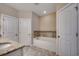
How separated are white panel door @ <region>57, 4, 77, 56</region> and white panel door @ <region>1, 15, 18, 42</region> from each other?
128 cm

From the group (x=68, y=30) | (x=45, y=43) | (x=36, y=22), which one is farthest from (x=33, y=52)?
(x=36, y=22)

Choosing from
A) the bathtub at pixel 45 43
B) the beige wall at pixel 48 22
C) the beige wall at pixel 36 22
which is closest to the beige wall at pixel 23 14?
the beige wall at pixel 36 22

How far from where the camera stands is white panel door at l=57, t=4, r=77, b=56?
72.1 inches

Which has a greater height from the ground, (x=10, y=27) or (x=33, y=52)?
(x=10, y=27)

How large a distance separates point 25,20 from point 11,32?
55 centimetres

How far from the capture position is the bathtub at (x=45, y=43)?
10.2ft

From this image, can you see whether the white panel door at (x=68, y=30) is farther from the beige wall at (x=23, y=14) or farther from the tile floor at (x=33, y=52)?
the beige wall at (x=23, y=14)

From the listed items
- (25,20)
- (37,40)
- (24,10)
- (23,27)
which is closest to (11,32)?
(23,27)

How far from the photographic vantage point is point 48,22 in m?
3.53

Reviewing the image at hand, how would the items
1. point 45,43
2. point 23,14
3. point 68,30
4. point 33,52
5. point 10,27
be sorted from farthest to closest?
point 45,43 < point 23,14 < point 33,52 < point 10,27 < point 68,30

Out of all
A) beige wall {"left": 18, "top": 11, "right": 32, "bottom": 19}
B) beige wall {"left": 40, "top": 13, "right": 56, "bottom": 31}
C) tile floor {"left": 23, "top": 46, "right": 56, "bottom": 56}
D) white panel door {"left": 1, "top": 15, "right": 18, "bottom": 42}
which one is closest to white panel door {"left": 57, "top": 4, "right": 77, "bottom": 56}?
tile floor {"left": 23, "top": 46, "right": 56, "bottom": 56}

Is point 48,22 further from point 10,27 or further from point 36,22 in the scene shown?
point 10,27

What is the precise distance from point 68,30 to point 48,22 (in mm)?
1512

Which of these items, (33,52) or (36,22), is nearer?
(33,52)
